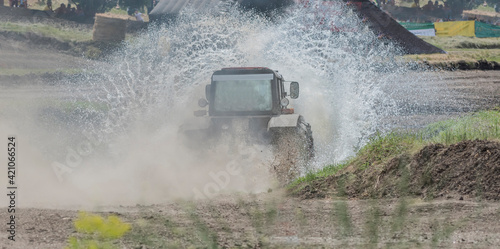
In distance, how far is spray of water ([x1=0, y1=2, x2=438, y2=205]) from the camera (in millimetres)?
10797

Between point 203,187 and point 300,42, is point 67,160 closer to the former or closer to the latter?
point 203,187

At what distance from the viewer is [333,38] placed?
30.9 metres

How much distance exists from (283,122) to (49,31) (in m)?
28.6

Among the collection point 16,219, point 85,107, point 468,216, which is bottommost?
point 85,107

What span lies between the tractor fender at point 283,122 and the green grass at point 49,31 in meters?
26.2

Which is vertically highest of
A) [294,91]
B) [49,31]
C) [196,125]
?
[294,91]

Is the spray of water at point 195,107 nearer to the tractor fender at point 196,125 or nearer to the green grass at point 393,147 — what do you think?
the tractor fender at point 196,125

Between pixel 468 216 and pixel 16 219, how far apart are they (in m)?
4.76

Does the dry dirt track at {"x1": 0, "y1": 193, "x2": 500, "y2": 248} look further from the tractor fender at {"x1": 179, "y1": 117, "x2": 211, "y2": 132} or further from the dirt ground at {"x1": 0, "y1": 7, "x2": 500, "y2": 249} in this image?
the tractor fender at {"x1": 179, "y1": 117, "x2": 211, "y2": 132}

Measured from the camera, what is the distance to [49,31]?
37000 millimetres

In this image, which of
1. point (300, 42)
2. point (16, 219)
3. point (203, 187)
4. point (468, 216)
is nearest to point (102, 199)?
point (203, 187)

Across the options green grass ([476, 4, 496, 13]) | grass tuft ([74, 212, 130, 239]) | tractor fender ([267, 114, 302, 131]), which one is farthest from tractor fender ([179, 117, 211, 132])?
green grass ([476, 4, 496, 13])

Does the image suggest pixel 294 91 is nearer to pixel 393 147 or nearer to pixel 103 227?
pixel 393 147

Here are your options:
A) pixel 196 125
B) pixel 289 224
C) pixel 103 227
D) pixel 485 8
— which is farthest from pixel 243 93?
pixel 485 8
